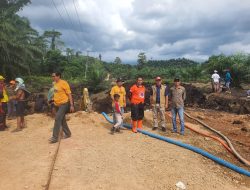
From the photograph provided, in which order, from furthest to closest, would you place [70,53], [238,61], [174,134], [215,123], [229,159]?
[70,53]
[238,61]
[215,123]
[174,134]
[229,159]

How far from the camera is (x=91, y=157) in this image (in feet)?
23.9

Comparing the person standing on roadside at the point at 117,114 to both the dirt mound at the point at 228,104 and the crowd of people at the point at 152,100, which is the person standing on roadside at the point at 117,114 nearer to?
the crowd of people at the point at 152,100

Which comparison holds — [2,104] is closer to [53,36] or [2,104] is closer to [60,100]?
[60,100]

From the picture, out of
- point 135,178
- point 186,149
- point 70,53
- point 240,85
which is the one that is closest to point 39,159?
point 135,178

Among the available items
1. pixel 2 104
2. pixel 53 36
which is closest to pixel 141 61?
pixel 53 36

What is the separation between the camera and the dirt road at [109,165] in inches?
237

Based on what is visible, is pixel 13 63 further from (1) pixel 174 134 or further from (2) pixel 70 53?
(2) pixel 70 53

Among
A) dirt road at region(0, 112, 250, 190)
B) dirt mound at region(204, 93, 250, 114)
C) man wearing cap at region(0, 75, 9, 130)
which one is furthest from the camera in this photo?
dirt mound at region(204, 93, 250, 114)

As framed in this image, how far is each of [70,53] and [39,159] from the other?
5183 cm

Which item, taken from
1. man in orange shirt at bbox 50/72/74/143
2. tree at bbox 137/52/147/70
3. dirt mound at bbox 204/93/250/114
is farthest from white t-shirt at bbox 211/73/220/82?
tree at bbox 137/52/147/70

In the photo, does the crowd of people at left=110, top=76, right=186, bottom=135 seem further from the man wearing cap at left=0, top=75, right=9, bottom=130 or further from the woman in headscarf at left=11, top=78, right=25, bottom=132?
the man wearing cap at left=0, top=75, right=9, bottom=130

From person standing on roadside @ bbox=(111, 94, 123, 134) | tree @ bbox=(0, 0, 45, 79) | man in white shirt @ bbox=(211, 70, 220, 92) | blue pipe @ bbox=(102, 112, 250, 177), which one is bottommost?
blue pipe @ bbox=(102, 112, 250, 177)

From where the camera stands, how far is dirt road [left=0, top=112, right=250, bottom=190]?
6.02 meters

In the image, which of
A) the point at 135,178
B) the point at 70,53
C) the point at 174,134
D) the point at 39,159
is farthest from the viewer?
the point at 70,53
